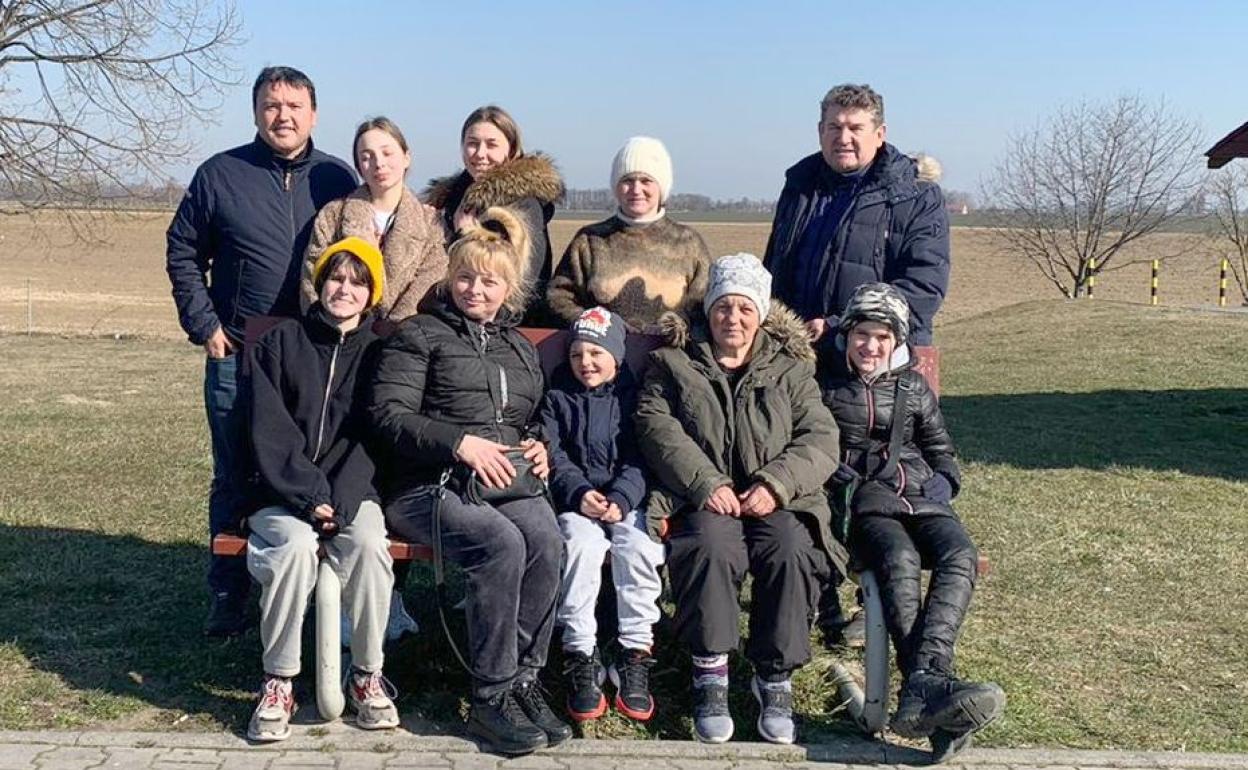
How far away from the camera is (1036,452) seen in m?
10.4

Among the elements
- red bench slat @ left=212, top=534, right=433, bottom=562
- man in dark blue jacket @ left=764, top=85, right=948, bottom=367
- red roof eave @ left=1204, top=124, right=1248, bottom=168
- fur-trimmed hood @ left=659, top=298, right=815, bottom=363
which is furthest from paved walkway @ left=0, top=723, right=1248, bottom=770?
red roof eave @ left=1204, top=124, right=1248, bottom=168

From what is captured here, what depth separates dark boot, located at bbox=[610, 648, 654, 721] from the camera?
4.15 meters

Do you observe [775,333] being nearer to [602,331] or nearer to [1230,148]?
[602,331]

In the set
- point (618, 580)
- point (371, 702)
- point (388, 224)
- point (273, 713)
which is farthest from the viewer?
point (388, 224)

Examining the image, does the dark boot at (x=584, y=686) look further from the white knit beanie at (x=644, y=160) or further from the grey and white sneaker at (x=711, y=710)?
the white knit beanie at (x=644, y=160)

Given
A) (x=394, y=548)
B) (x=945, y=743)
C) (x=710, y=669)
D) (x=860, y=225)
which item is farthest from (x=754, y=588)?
(x=860, y=225)

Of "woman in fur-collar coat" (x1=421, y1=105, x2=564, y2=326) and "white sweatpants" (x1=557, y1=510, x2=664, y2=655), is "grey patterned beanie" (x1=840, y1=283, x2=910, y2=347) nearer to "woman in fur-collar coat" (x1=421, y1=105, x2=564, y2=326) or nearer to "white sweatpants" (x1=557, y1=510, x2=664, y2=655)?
"white sweatpants" (x1=557, y1=510, x2=664, y2=655)

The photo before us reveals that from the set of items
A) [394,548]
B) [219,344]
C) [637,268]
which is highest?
[637,268]

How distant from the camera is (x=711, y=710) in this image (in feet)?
13.3

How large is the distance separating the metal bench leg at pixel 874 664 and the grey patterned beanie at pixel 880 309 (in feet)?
2.90

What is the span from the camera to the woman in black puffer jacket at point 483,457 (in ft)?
13.3

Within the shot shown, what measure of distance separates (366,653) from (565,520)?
2.56ft

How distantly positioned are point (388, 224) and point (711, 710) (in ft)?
6.98

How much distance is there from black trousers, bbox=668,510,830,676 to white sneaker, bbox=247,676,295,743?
→ 1.28 m
